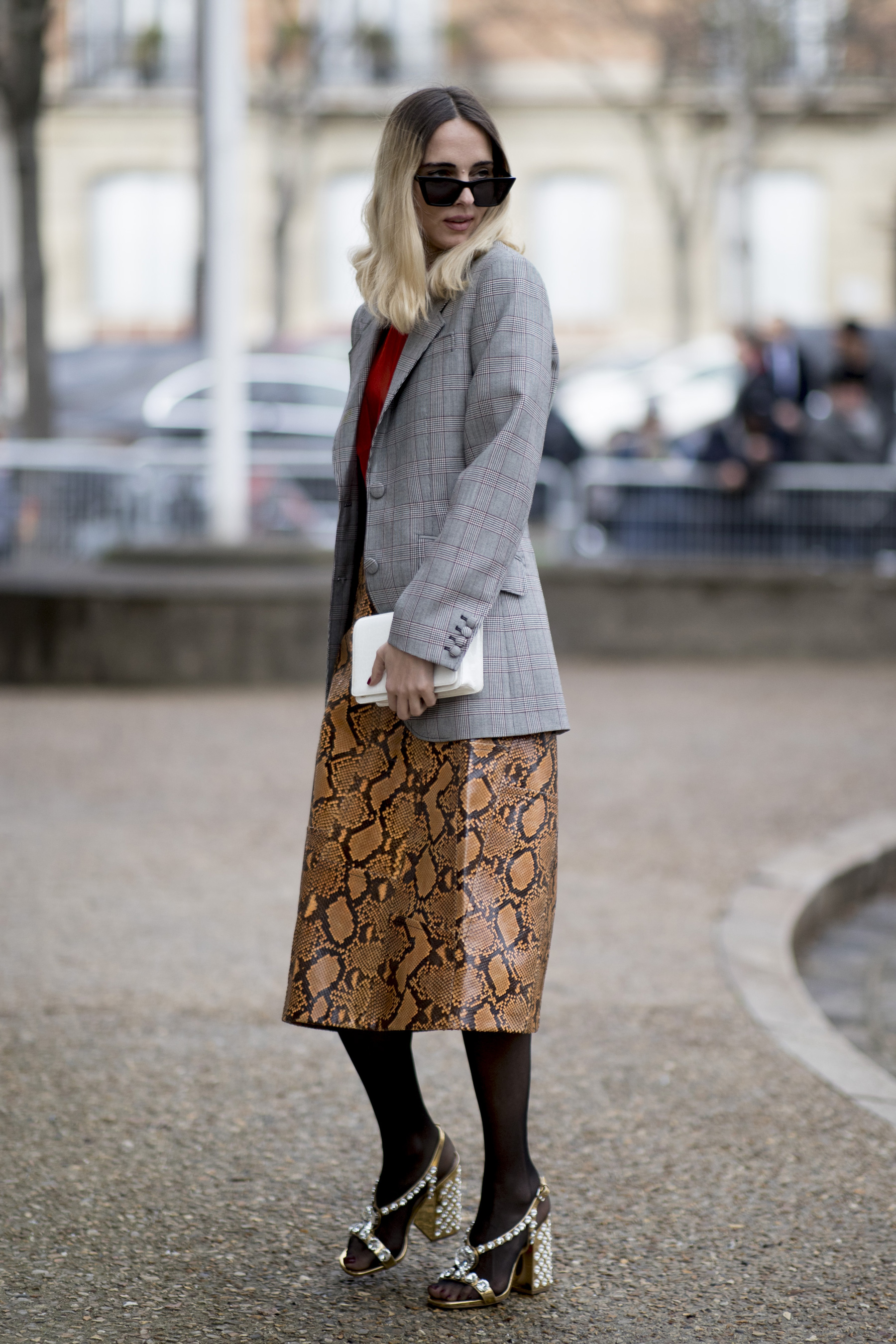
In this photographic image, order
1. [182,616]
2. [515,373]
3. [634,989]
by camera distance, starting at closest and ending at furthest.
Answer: [515,373] < [634,989] < [182,616]

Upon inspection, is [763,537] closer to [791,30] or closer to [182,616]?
[182,616]

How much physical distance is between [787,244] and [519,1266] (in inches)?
1320

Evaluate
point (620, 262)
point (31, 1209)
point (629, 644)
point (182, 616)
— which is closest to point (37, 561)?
point (182, 616)

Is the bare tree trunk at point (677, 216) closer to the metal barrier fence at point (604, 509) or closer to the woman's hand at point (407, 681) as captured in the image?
the metal barrier fence at point (604, 509)

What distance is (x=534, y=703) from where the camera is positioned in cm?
294

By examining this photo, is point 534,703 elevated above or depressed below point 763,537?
below

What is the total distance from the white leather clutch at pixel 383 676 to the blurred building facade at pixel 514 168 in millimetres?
29817

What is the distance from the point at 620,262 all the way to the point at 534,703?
107 ft

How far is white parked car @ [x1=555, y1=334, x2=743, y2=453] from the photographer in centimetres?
1877

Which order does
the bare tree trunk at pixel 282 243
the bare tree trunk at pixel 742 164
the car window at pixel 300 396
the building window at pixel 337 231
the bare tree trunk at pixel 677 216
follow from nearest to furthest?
1. the car window at pixel 300 396
2. the bare tree trunk at pixel 742 164
3. the bare tree trunk at pixel 282 243
4. the bare tree trunk at pixel 677 216
5. the building window at pixel 337 231

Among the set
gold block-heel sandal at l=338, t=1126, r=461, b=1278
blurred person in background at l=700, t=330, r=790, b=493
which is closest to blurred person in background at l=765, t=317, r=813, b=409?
blurred person in background at l=700, t=330, r=790, b=493

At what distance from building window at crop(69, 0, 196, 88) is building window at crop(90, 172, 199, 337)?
71.8 inches

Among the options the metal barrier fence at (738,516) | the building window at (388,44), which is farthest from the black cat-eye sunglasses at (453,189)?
the building window at (388,44)

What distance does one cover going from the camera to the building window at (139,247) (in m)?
35.9
